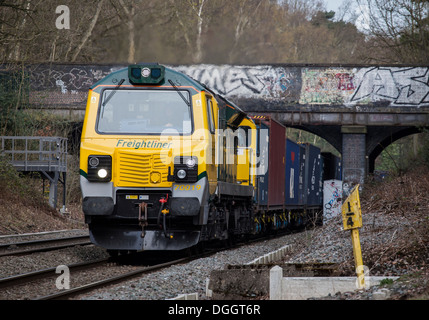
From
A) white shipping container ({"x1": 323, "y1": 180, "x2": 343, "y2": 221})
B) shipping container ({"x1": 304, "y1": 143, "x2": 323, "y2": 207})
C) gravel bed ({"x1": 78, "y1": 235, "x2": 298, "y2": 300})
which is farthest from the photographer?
white shipping container ({"x1": 323, "y1": 180, "x2": 343, "y2": 221})

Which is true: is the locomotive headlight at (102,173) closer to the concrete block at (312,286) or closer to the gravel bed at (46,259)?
the gravel bed at (46,259)

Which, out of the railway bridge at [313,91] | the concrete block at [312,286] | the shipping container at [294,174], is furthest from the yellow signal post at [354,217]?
the railway bridge at [313,91]

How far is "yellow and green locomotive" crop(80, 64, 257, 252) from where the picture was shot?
37.8ft

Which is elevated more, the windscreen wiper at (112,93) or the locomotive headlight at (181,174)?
the windscreen wiper at (112,93)

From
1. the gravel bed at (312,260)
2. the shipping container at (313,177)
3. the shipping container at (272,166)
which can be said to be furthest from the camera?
the shipping container at (313,177)

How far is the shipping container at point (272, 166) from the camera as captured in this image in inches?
726

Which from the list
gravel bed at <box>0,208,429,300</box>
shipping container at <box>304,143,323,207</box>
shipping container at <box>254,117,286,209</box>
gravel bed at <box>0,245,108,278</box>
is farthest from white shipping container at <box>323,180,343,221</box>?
gravel bed at <box>0,245,108,278</box>

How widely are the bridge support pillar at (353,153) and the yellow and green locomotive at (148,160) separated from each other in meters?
21.3

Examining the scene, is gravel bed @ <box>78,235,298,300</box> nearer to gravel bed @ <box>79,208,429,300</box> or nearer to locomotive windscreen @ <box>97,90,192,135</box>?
gravel bed @ <box>79,208,429,300</box>

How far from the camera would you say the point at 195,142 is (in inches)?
464

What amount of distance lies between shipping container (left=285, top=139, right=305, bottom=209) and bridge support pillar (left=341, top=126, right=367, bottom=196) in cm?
709
